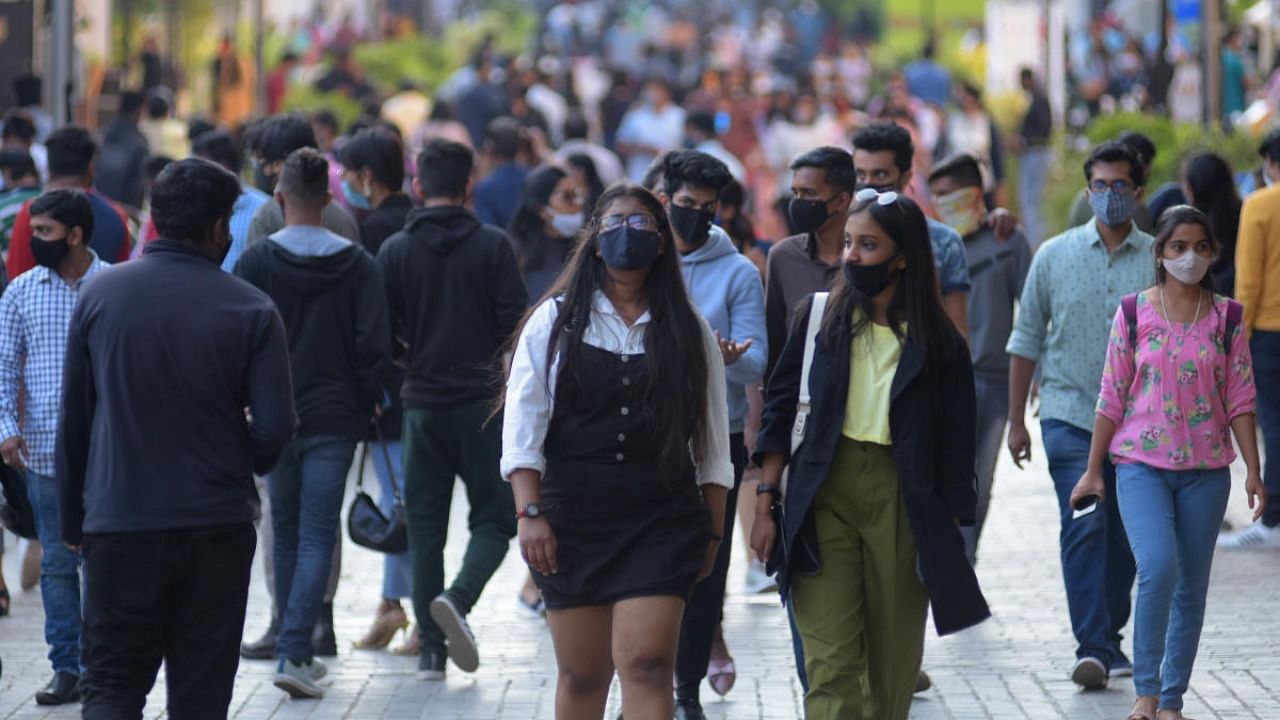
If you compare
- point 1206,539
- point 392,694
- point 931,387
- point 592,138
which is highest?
point 592,138

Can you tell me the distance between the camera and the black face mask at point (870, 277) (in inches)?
265

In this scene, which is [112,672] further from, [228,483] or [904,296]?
[904,296]

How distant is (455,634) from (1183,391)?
8.96 feet

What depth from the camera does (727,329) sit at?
8359mm

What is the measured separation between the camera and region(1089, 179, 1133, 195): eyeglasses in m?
8.88

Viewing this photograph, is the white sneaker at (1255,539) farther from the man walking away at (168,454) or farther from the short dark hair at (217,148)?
the man walking away at (168,454)

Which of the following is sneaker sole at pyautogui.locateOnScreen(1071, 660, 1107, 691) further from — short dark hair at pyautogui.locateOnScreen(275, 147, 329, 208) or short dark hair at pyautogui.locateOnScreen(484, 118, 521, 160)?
short dark hair at pyautogui.locateOnScreen(484, 118, 521, 160)

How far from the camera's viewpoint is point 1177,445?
793 centimetres

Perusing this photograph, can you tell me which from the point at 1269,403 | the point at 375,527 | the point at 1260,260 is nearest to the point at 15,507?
the point at 375,527

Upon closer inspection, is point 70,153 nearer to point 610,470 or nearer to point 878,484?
point 610,470

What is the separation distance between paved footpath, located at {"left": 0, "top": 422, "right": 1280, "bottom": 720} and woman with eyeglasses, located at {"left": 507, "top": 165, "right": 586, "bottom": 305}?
1463 millimetres

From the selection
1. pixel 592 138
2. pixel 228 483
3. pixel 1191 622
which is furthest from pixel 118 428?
pixel 592 138

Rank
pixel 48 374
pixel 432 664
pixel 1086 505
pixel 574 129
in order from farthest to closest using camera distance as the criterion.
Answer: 1. pixel 574 129
2. pixel 432 664
3. pixel 48 374
4. pixel 1086 505

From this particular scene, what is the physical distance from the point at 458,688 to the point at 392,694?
0.83 ft
